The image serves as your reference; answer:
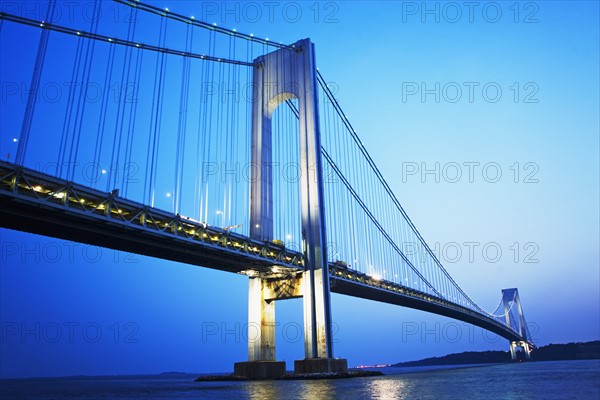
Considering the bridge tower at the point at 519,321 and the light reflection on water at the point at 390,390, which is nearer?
the light reflection on water at the point at 390,390

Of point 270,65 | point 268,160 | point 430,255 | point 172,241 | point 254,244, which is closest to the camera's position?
point 172,241

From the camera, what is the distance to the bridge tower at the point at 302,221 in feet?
120

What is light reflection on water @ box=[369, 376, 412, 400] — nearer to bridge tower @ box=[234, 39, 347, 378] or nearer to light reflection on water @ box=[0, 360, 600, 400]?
light reflection on water @ box=[0, 360, 600, 400]

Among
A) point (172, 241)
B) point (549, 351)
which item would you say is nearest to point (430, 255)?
point (172, 241)

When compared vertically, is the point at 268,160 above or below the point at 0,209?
above

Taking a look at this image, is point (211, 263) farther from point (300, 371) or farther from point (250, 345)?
point (300, 371)

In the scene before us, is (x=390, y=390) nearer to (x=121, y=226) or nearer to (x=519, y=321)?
(x=121, y=226)

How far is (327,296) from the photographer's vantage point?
37.6 metres

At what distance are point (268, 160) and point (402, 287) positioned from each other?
915 inches

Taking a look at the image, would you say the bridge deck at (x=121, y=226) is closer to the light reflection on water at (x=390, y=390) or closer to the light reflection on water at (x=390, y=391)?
the light reflection on water at (x=390, y=390)

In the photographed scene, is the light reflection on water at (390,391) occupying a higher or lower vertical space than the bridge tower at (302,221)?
lower

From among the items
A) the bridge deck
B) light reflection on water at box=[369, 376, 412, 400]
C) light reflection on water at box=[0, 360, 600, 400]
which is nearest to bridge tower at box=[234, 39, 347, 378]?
the bridge deck

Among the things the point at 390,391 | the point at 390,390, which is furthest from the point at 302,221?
the point at 390,391

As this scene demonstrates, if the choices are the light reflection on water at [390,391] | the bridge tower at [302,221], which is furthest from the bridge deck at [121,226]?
the light reflection on water at [390,391]
